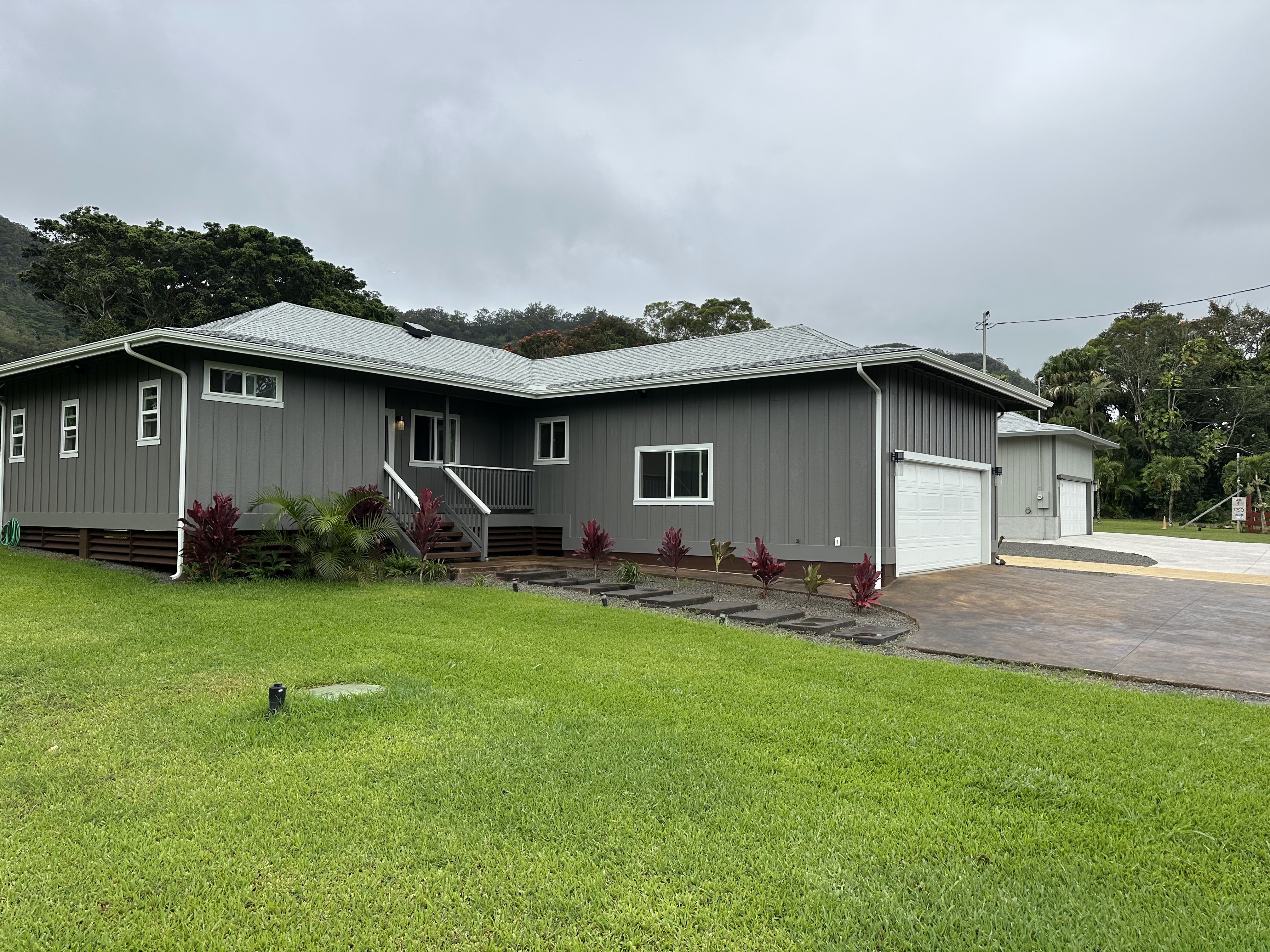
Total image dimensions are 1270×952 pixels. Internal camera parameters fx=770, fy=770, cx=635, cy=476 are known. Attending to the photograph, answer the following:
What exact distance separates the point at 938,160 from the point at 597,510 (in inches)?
576

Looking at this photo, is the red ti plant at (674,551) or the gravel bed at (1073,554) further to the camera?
the gravel bed at (1073,554)

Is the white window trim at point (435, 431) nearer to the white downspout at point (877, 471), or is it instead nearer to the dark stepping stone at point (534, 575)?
the dark stepping stone at point (534, 575)

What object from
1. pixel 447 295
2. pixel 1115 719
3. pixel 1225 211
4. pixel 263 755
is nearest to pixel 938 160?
pixel 1225 211

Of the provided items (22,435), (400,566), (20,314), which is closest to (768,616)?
(400,566)

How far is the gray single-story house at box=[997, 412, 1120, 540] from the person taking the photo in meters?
21.3

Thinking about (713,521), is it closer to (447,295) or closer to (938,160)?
(938,160)

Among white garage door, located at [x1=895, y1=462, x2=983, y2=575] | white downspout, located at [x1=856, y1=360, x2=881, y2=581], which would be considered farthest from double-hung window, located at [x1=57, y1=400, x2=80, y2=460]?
white garage door, located at [x1=895, y1=462, x2=983, y2=575]

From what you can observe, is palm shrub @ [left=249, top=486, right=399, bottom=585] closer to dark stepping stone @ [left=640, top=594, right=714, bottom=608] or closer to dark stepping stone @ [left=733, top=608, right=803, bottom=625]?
dark stepping stone @ [left=640, top=594, right=714, bottom=608]

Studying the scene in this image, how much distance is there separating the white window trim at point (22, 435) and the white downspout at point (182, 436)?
5.73 metres

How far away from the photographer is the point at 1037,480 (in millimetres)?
21547

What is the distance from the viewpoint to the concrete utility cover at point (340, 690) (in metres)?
4.69

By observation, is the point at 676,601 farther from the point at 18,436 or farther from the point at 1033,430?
the point at 1033,430

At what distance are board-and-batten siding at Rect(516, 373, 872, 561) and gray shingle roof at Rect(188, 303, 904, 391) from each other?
0.54m

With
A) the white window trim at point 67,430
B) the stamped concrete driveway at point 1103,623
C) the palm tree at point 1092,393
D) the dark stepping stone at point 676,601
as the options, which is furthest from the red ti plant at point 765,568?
the palm tree at point 1092,393
